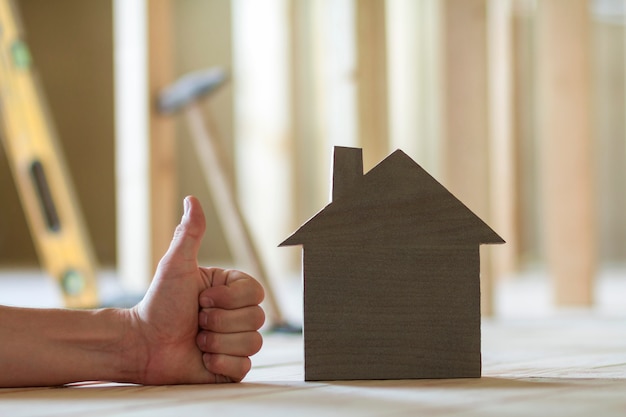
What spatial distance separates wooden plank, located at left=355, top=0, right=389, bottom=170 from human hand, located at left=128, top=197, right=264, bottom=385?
48.9 inches

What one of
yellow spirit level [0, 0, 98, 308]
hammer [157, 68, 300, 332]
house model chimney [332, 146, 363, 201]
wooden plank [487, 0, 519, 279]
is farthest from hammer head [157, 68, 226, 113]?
wooden plank [487, 0, 519, 279]

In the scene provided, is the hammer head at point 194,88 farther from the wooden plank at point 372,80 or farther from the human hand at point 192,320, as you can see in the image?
the human hand at point 192,320

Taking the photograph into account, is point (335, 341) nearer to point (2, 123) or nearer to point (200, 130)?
point (200, 130)

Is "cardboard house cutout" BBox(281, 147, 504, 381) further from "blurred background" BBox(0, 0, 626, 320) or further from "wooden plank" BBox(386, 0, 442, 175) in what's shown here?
"wooden plank" BBox(386, 0, 442, 175)

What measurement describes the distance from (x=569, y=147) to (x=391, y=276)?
145cm

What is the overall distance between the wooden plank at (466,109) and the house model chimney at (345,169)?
1082mm

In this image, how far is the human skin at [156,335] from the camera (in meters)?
0.93

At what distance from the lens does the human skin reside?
0.93 m

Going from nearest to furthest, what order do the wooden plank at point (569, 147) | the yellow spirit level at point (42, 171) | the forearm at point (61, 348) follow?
the forearm at point (61, 348) → the yellow spirit level at point (42, 171) → the wooden plank at point (569, 147)

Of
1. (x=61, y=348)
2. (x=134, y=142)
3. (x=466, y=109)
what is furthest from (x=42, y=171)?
(x=61, y=348)

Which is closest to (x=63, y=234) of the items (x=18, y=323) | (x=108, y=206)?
(x=18, y=323)

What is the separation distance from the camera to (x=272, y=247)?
10.7 feet

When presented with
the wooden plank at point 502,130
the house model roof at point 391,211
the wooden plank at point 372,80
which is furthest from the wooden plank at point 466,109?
the wooden plank at point 502,130

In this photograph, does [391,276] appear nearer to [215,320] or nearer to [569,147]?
[215,320]
